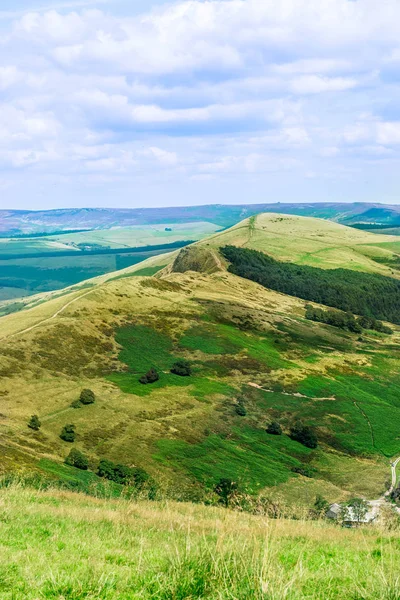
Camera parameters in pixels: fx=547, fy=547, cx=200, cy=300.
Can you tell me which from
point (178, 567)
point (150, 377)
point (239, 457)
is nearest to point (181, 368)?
point (150, 377)

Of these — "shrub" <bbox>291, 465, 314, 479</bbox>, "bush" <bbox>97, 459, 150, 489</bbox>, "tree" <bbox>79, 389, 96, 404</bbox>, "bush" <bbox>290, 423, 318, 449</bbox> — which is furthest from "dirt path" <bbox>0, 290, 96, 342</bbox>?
"shrub" <bbox>291, 465, 314, 479</bbox>

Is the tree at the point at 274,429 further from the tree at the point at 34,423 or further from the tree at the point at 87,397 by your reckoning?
the tree at the point at 34,423

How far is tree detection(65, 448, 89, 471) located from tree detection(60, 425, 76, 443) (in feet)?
25.2

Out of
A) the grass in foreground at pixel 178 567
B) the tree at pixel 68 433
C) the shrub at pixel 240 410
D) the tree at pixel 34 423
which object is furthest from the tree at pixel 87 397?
the grass in foreground at pixel 178 567

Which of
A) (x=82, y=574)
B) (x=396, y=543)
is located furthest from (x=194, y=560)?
(x=396, y=543)

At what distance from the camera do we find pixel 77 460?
78.1 meters

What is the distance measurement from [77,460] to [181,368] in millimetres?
56624

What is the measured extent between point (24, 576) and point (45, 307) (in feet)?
477

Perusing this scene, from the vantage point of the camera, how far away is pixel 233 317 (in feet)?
565

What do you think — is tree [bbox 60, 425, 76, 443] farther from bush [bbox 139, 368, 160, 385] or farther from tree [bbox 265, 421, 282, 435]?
tree [bbox 265, 421, 282, 435]

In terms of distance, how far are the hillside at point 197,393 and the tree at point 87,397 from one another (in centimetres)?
124

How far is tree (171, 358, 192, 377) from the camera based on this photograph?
431ft

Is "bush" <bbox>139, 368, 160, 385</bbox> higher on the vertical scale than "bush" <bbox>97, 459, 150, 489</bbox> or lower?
higher

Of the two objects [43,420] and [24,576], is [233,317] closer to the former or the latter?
[43,420]
